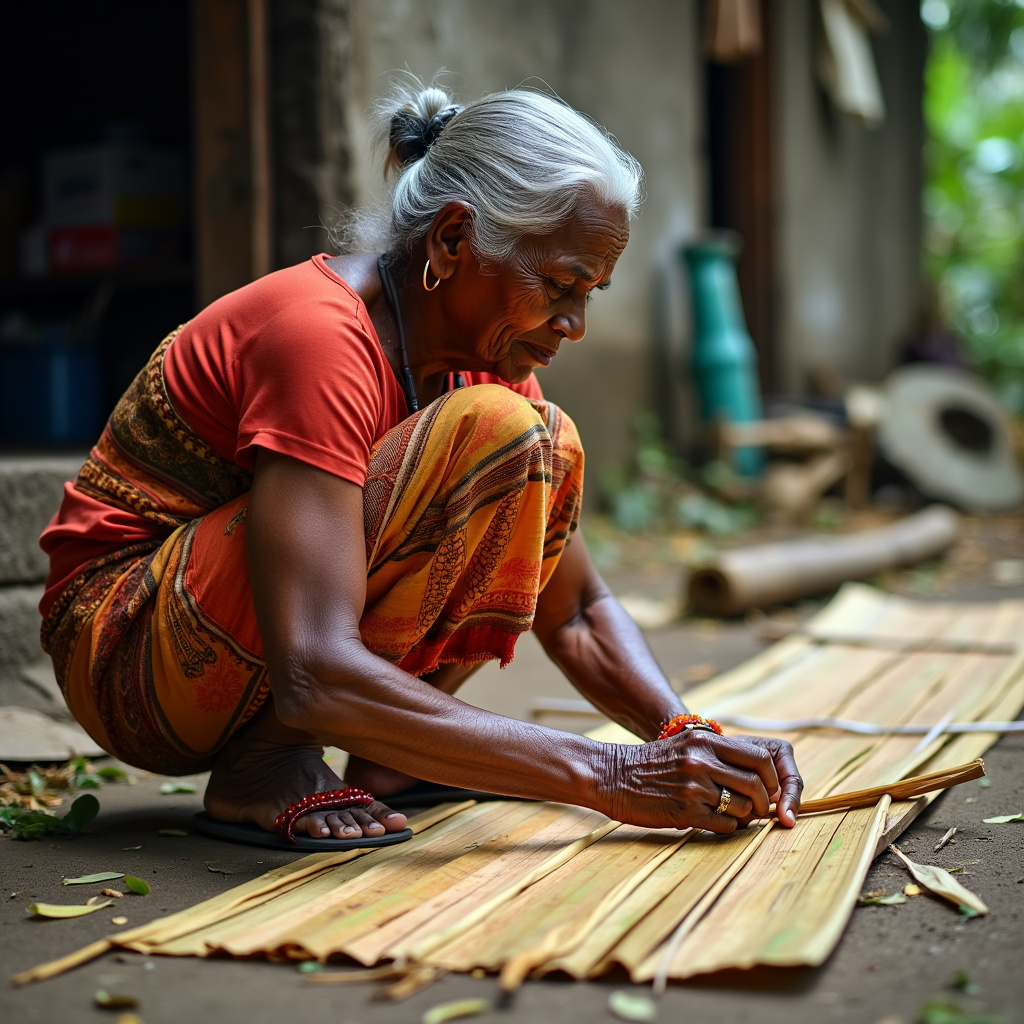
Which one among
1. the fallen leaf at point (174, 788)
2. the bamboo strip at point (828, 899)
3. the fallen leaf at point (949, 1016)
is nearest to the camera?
the fallen leaf at point (949, 1016)

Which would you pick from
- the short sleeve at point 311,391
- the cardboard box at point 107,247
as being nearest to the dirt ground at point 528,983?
the short sleeve at point 311,391

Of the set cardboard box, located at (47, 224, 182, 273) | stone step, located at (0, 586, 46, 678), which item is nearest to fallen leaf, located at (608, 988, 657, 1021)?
stone step, located at (0, 586, 46, 678)

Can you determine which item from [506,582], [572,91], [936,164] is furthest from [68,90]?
[936,164]

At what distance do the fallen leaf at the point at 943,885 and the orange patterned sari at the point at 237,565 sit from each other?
69cm

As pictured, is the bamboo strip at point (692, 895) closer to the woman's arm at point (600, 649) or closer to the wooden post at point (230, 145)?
the woman's arm at point (600, 649)

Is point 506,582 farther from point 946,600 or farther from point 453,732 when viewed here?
point 946,600

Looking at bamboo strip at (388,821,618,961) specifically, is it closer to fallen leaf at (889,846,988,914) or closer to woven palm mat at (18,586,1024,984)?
woven palm mat at (18,586,1024,984)

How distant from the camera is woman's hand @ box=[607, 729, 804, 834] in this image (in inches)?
67.2

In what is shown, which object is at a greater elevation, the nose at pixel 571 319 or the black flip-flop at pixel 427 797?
the nose at pixel 571 319

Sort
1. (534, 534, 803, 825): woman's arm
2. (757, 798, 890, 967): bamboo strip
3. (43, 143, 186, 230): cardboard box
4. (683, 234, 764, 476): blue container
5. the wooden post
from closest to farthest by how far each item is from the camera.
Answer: (757, 798, 890, 967): bamboo strip → (534, 534, 803, 825): woman's arm → the wooden post → (43, 143, 186, 230): cardboard box → (683, 234, 764, 476): blue container

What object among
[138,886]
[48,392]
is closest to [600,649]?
[138,886]

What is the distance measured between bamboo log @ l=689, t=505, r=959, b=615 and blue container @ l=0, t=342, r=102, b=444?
7.82 feet

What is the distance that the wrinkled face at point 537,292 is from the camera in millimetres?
1866

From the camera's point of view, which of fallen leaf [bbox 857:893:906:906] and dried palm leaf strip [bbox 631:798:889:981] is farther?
fallen leaf [bbox 857:893:906:906]
